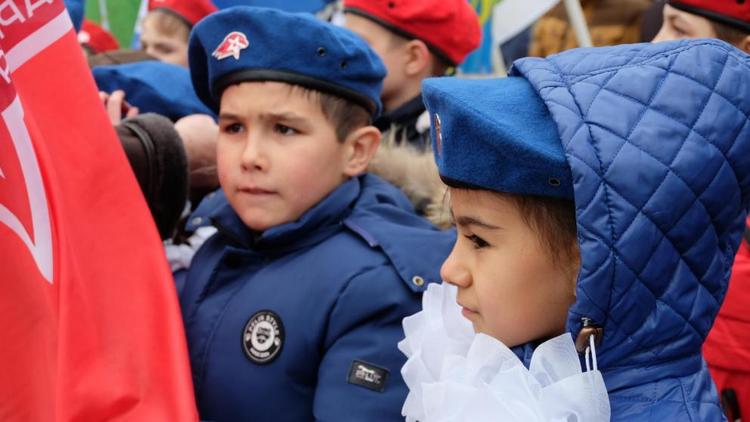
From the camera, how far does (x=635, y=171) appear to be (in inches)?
49.7

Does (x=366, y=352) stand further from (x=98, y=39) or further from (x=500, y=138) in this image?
(x=98, y=39)

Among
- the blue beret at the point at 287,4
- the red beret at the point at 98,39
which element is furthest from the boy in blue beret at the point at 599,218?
the red beret at the point at 98,39

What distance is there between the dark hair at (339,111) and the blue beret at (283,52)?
0.02m

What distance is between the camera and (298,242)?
210 cm

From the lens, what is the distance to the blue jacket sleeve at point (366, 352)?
1810mm

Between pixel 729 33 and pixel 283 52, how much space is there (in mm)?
1490

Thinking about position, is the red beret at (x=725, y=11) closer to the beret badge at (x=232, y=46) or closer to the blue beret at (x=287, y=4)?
the beret badge at (x=232, y=46)

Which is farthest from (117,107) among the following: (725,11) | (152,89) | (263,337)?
(725,11)

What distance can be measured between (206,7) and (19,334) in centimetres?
336

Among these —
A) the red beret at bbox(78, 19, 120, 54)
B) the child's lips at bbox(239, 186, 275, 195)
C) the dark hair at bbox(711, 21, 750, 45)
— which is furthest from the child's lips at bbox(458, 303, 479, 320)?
the red beret at bbox(78, 19, 120, 54)

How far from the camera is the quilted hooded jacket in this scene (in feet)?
4.15


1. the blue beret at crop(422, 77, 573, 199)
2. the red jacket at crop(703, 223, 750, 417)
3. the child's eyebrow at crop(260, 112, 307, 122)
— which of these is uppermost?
the blue beret at crop(422, 77, 573, 199)

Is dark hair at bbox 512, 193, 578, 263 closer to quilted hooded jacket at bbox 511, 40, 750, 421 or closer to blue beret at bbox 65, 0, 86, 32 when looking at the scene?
quilted hooded jacket at bbox 511, 40, 750, 421

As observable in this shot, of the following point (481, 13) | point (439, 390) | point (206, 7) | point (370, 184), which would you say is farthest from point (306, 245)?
point (481, 13)
